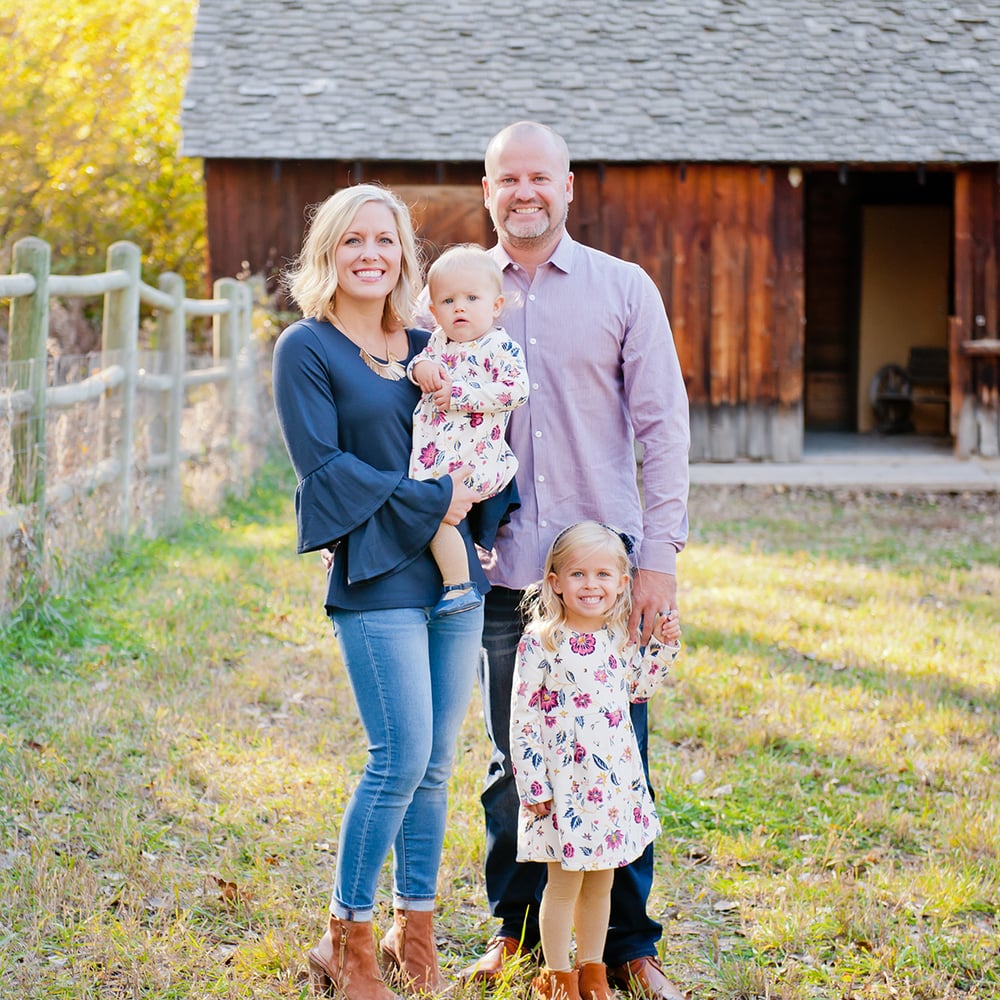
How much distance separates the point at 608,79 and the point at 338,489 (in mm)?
11385

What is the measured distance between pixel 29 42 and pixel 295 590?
13827 mm

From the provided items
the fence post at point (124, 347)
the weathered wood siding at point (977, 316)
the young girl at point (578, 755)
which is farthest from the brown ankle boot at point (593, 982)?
the weathered wood siding at point (977, 316)

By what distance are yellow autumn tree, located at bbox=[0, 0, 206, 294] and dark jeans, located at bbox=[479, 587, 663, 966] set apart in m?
14.7

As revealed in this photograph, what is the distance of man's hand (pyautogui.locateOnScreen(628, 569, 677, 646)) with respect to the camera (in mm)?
3154

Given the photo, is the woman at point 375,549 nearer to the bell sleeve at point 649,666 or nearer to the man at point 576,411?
the man at point 576,411

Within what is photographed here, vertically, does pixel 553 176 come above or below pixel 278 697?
above

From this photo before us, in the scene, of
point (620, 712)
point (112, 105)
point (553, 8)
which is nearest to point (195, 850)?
point (620, 712)

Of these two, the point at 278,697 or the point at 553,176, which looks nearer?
the point at 553,176

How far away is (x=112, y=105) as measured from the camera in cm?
2033

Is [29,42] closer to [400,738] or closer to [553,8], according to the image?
[553,8]

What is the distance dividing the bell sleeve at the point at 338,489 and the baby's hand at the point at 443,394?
0.58 ft

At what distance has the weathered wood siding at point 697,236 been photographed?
1302cm

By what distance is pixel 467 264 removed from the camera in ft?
9.84

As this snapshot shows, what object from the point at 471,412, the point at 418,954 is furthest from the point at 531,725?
the point at 471,412
